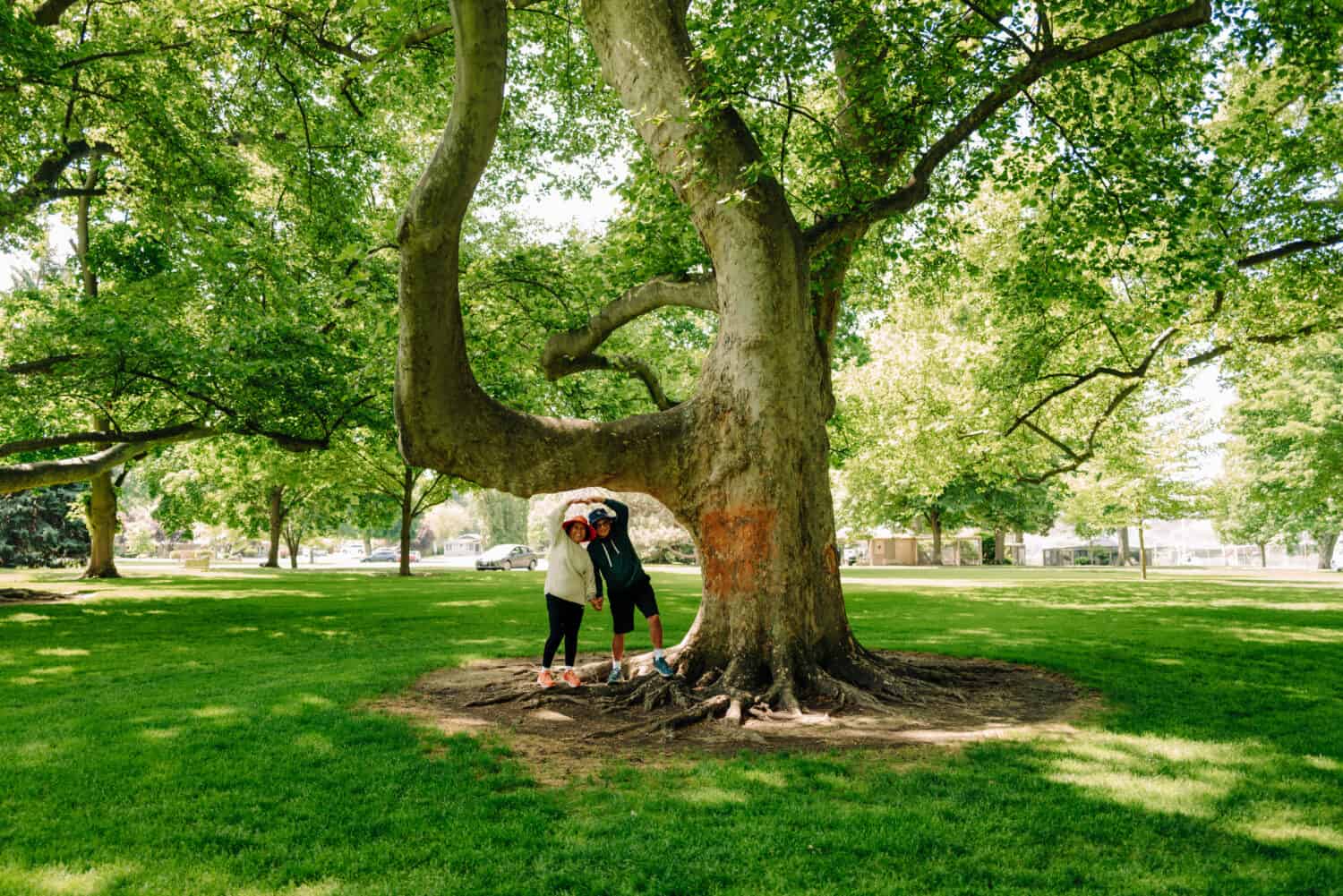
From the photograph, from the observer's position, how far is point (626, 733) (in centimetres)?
634

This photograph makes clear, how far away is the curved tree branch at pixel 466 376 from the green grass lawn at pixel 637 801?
2.39 metres

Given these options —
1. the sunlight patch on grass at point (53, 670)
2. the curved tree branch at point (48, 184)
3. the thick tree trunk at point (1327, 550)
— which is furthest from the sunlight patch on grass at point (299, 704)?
the thick tree trunk at point (1327, 550)

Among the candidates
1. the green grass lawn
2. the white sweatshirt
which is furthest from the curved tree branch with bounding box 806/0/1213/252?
the green grass lawn

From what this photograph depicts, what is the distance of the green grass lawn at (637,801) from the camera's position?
138 inches

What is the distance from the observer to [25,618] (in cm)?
1483

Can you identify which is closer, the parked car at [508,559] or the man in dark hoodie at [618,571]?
the man in dark hoodie at [618,571]

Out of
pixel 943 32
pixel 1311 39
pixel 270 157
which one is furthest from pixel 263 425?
pixel 1311 39

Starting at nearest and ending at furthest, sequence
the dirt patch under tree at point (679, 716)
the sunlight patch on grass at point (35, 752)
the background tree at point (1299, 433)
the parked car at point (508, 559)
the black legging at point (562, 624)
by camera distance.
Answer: the sunlight patch on grass at point (35, 752), the dirt patch under tree at point (679, 716), the black legging at point (562, 624), the background tree at point (1299, 433), the parked car at point (508, 559)

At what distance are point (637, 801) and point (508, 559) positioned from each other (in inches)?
1698

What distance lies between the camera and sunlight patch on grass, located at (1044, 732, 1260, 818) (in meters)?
4.48

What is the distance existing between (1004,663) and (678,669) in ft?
14.8

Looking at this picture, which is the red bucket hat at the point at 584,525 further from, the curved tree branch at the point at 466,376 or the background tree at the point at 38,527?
the background tree at the point at 38,527

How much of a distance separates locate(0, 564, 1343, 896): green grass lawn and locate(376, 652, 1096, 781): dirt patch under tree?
0.34 metres

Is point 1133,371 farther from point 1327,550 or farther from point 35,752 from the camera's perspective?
point 1327,550
